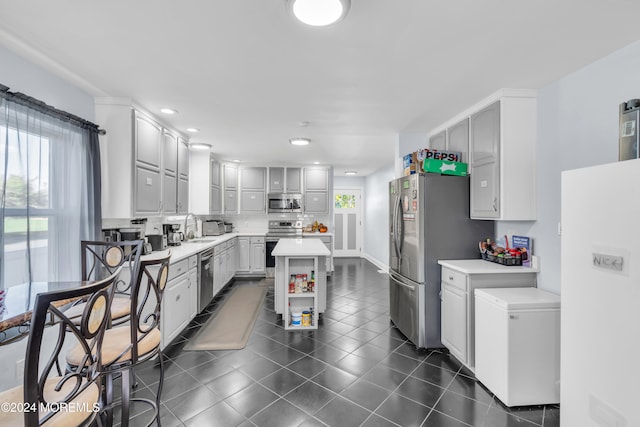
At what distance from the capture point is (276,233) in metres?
6.12

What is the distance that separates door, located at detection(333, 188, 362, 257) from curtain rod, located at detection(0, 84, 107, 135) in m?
6.38

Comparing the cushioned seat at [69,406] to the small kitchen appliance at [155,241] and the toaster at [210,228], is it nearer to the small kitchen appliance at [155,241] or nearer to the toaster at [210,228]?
the small kitchen appliance at [155,241]

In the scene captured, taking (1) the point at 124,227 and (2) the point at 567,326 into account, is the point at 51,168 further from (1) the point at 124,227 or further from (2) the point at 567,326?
(2) the point at 567,326

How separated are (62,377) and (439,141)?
3.89m

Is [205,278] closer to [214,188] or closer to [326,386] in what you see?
[214,188]

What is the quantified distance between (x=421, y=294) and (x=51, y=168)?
343 cm

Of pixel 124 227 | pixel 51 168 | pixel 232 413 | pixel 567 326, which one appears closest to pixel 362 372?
pixel 232 413

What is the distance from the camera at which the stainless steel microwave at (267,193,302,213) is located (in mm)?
6184

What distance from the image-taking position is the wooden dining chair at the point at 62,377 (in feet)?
3.03

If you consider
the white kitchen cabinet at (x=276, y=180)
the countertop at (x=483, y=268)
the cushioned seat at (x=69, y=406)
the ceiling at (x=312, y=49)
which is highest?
the ceiling at (x=312, y=49)

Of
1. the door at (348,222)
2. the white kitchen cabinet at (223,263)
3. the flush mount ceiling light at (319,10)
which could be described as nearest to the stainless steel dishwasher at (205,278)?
the white kitchen cabinet at (223,263)

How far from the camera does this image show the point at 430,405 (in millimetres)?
2076

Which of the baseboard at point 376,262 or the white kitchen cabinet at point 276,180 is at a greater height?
the white kitchen cabinet at point 276,180

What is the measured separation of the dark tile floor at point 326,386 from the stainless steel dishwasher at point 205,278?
1.36 feet
